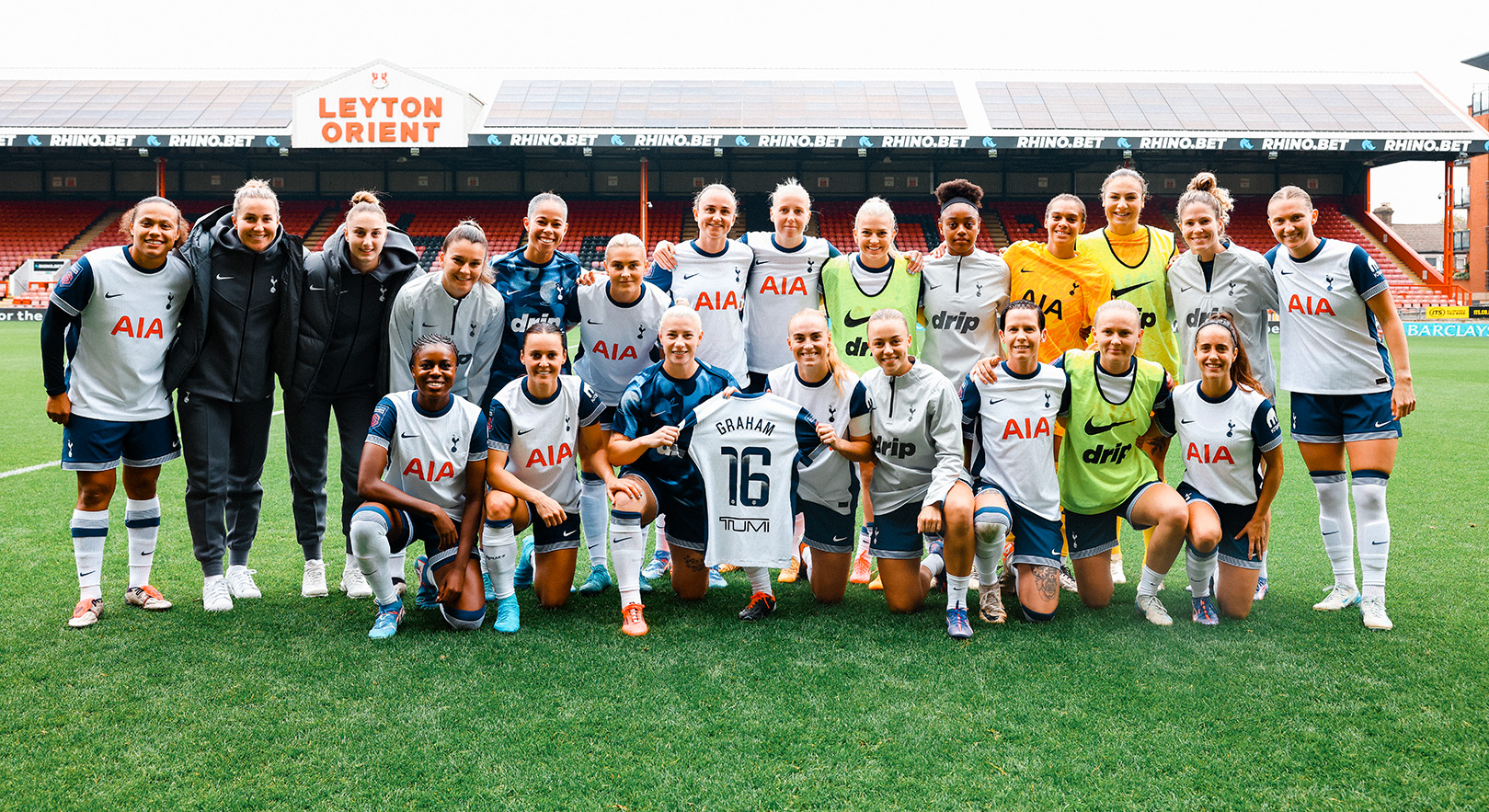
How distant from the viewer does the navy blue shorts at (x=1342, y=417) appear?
4.00m

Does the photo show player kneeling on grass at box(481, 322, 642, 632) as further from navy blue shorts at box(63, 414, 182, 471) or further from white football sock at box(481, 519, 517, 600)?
navy blue shorts at box(63, 414, 182, 471)

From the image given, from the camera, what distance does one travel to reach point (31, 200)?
104 feet

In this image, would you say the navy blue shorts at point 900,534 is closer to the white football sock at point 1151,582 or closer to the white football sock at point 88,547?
the white football sock at point 1151,582

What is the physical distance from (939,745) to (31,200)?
39.0 meters

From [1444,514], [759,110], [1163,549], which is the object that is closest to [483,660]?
[1163,549]

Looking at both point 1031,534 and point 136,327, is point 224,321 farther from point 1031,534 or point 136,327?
point 1031,534

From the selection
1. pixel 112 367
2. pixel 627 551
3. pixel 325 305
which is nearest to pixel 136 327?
pixel 112 367

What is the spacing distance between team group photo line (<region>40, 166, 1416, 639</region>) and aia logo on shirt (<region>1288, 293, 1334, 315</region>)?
12mm

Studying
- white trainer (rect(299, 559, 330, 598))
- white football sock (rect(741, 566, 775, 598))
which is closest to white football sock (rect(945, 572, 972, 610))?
white football sock (rect(741, 566, 775, 598))

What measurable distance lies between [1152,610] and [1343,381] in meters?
1.32

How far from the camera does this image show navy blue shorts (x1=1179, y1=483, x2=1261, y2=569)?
3.91 meters

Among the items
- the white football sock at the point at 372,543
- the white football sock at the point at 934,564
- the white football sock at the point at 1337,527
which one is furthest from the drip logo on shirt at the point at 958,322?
the white football sock at the point at 372,543

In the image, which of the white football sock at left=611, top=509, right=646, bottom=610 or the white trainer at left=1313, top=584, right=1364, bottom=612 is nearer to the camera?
the white football sock at left=611, top=509, right=646, bottom=610

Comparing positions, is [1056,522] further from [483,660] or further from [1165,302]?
[483,660]
